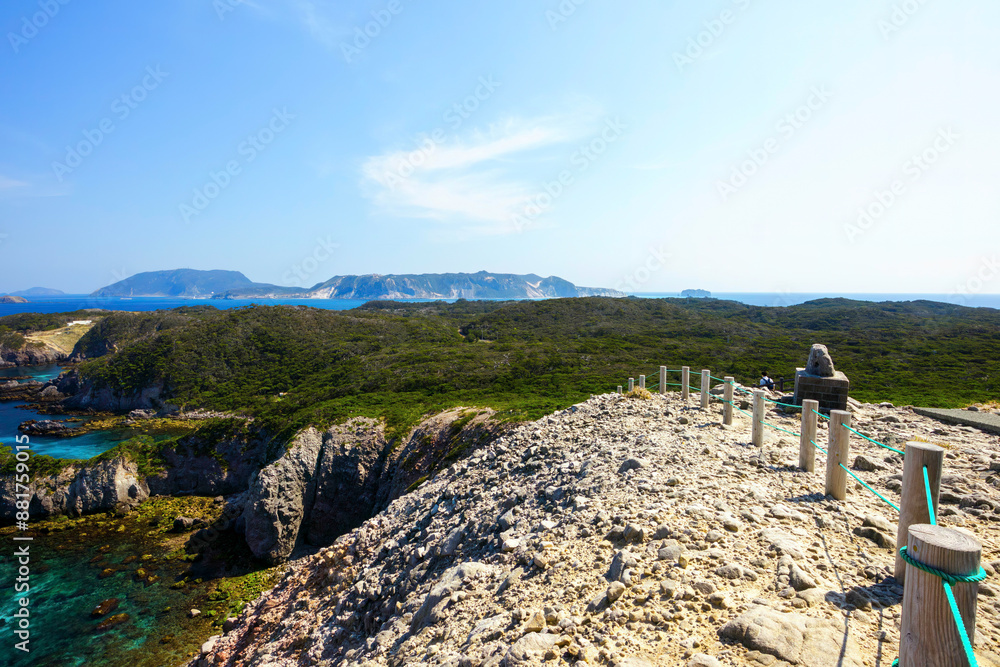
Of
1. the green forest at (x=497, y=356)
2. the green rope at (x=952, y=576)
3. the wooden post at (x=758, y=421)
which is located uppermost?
the green rope at (x=952, y=576)

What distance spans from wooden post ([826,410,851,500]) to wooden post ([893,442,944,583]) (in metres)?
2.33

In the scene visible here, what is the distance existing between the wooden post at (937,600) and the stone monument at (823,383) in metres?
11.0

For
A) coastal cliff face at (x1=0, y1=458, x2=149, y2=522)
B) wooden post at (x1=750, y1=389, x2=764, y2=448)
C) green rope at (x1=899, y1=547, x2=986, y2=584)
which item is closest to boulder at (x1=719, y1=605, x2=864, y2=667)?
green rope at (x1=899, y1=547, x2=986, y2=584)

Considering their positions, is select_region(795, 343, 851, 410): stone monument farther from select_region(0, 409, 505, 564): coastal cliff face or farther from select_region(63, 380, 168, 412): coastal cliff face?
select_region(63, 380, 168, 412): coastal cliff face

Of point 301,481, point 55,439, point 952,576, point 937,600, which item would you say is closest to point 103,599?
point 301,481

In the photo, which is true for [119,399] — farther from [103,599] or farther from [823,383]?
[823,383]

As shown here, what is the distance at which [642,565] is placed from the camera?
539cm

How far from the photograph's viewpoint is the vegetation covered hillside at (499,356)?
30516mm

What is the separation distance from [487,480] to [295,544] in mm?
16600

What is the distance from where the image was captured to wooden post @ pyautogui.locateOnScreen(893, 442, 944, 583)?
4.33 meters

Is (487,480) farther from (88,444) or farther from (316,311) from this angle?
(316,311)

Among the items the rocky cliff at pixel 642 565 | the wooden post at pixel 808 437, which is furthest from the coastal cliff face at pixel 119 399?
the wooden post at pixel 808 437

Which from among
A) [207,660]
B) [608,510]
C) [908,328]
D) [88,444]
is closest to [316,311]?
[88,444]

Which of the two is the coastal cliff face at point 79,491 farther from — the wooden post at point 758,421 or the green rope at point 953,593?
the green rope at point 953,593
